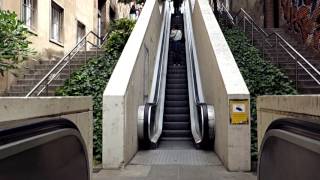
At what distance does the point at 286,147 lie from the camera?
8.13 ft

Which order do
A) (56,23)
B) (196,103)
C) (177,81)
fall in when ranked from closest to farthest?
(196,103)
(177,81)
(56,23)

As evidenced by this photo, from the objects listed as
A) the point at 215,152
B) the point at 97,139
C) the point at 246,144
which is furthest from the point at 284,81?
the point at 97,139

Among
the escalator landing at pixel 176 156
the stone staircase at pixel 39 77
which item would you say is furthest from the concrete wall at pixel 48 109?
the stone staircase at pixel 39 77

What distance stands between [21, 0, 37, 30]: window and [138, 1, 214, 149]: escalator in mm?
4641

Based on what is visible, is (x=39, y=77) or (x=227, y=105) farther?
(x=39, y=77)

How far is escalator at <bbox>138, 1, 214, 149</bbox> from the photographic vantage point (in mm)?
9320

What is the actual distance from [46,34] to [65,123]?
12.9 metres

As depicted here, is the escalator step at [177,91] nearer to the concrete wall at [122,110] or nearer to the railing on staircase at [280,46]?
the railing on staircase at [280,46]

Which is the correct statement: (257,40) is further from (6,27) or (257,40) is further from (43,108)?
(43,108)

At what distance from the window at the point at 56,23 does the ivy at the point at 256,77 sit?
729 cm

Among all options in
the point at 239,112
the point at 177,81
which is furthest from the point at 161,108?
the point at 239,112

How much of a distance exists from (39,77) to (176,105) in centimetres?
454

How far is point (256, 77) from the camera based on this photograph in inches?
451

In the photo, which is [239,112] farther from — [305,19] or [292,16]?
[292,16]
